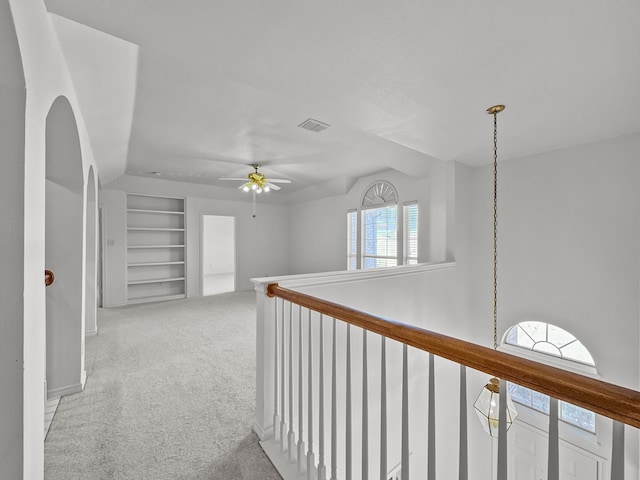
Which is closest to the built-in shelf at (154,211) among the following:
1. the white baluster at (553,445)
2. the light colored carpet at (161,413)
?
the light colored carpet at (161,413)

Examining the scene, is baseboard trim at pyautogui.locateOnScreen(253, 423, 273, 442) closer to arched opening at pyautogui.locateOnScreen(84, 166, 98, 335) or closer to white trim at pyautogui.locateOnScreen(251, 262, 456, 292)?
white trim at pyautogui.locateOnScreen(251, 262, 456, 292)

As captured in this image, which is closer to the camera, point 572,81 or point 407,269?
point 572,81

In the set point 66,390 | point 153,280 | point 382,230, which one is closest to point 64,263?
point 66,390

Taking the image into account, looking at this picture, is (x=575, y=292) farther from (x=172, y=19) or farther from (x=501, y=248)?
(x=172, y=19)

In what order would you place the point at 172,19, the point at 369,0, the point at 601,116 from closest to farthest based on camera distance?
1. the point at 369,0
2. the point at 172,19
3. the point at 601,116

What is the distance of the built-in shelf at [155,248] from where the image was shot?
6.08 metres

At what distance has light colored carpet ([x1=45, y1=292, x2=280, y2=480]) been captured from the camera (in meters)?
1.70

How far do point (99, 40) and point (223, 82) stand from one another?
0.87m

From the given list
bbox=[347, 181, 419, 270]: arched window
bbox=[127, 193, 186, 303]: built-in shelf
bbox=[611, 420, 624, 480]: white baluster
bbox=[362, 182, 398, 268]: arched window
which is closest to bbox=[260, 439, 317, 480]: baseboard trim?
bbox=[611, 420, 624, 480]: white baluster

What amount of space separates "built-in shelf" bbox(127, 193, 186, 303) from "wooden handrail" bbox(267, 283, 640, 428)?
20.5 feet

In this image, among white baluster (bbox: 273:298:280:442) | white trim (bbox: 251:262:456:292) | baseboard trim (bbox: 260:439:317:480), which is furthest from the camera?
white trim (bbox: 251:262:456:292)

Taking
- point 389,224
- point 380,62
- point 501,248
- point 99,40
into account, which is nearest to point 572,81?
point 380,62

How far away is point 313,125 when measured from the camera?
332 cm

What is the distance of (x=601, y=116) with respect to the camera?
2582mm
